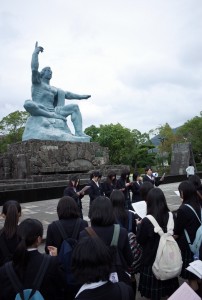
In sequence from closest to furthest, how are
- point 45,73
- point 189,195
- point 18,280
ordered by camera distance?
point 18,280, point 189,195, point 45,73

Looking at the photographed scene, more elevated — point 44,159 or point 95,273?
point 44,159

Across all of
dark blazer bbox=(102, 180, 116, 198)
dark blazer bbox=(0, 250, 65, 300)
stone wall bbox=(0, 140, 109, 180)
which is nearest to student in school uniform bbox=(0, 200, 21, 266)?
dark blazer bbox=(0, 250, 65, 300)

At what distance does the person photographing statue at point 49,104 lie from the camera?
1764 centimetres

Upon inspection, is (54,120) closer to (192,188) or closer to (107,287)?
(192,188)

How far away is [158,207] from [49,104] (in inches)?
647

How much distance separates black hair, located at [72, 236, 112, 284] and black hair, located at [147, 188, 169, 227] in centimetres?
145

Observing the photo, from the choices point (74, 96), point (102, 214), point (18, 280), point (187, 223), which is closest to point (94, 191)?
point (187, 223)

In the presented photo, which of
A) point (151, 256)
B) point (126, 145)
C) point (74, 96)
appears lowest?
point (151, 256)

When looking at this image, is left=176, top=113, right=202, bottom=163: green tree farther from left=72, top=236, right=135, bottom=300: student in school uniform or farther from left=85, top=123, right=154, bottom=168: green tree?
left=72, top=236, right=135, bottom=300: student in school uniform

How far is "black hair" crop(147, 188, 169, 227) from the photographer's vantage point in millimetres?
3115

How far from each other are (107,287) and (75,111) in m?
18.2

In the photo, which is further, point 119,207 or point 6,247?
point 119,207

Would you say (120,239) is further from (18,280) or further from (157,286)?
(18,280)

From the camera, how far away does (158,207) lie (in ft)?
10.3
